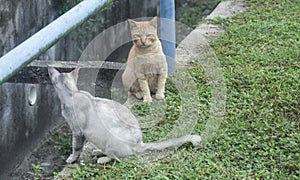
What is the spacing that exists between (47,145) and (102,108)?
104 inches

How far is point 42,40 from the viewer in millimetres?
2682

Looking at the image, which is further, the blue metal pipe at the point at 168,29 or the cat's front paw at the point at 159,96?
the blue metal pipe at the point at 168,29

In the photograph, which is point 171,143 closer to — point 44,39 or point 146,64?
point 146,64

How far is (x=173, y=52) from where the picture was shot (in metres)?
5.00

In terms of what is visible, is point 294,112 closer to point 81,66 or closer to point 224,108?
point 224,108

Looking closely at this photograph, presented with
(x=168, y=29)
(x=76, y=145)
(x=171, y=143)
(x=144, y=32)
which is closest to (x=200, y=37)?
(x=168, y=29)

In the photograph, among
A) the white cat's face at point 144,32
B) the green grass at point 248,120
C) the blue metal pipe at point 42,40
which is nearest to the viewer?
the blue metal pipe at point 42,40

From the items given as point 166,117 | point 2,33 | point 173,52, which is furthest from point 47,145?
point 166,117

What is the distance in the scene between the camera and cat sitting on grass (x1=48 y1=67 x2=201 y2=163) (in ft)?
11.9

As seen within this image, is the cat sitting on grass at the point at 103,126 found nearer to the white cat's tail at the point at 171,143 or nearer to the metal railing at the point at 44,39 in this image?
the white cat's tail at the point at 171,143

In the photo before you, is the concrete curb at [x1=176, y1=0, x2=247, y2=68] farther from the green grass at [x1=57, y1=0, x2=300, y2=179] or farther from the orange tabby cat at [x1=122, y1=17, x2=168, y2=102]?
the orange tabby cat at [x1=122, y1=17, x2=168, y2=102]

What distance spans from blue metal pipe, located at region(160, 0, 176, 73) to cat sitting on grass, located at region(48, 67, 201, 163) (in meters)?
1.31

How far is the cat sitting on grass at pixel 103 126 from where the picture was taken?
3.62m

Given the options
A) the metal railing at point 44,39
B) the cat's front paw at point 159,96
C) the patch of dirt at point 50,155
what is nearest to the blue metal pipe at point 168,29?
the cat's front paw at point 159,96
